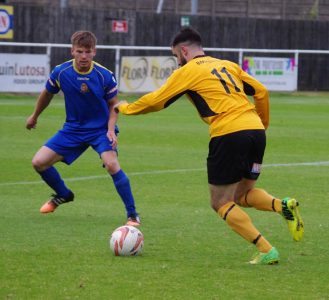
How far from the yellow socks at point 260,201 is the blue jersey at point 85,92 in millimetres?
2346

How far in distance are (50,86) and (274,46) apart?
27.2 meters

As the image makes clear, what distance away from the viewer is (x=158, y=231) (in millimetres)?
9445

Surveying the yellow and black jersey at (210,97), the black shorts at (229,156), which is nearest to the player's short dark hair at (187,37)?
the yellow and black jersey at (210,97)

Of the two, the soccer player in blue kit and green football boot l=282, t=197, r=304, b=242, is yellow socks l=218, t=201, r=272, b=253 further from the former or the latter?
the soccer player in blue kit

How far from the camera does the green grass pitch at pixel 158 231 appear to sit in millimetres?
7004

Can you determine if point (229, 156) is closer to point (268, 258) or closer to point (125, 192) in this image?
point (268, 258)

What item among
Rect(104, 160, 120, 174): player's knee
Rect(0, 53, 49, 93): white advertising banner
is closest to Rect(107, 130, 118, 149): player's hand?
Rect(104, 160, 120, 174): player's knee

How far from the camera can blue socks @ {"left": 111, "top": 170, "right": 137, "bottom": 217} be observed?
977 centimetres

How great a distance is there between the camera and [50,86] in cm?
1024

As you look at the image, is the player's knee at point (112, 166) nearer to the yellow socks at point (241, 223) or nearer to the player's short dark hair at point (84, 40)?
the player's short dark hair at point (84, 40)

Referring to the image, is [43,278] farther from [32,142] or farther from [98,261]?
[32,142]

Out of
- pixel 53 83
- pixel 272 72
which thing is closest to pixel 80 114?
pixel 53 83

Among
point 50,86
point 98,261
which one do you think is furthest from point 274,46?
point 98,261

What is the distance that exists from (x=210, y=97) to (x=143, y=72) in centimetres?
2236
